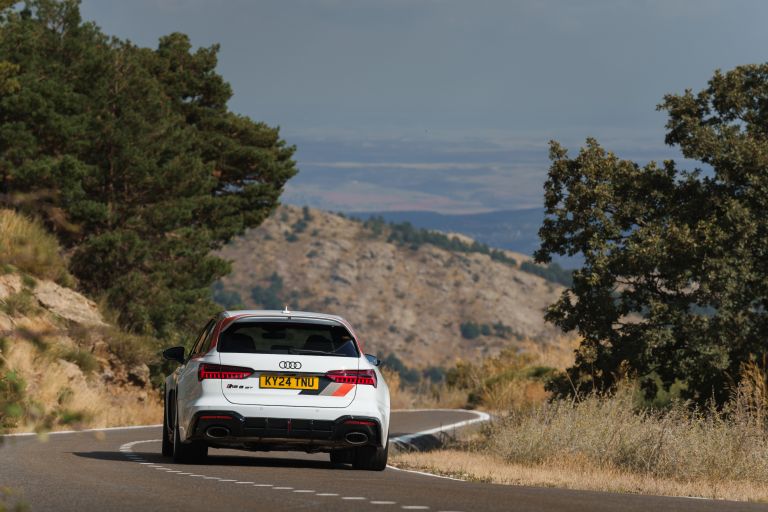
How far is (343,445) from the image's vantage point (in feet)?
44.1

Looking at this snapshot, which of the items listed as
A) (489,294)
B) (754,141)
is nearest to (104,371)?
(754,141)

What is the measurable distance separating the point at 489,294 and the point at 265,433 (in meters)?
184

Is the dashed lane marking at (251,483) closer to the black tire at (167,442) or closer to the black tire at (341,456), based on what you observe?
the black tire at (167,442)

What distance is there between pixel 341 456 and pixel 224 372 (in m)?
2.72

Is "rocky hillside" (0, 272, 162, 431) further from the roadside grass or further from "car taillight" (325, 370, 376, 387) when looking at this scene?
"car taillight" (325, 370, 376, 387)

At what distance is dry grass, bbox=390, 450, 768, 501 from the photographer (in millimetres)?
12914

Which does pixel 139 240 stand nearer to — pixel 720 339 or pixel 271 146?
pixel 271 146

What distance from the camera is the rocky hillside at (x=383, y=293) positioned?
17812 cm

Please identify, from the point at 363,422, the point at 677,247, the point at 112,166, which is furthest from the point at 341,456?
the point at 112,166

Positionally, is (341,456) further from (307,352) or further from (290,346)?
(307,352)

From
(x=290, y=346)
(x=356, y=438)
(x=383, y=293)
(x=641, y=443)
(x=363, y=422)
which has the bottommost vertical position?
(x=641, y=443)

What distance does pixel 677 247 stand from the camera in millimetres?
18984

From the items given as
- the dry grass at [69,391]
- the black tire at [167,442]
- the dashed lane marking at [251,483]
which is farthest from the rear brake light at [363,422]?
the dry grass at [69,391]

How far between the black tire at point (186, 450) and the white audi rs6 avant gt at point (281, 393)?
30cm
